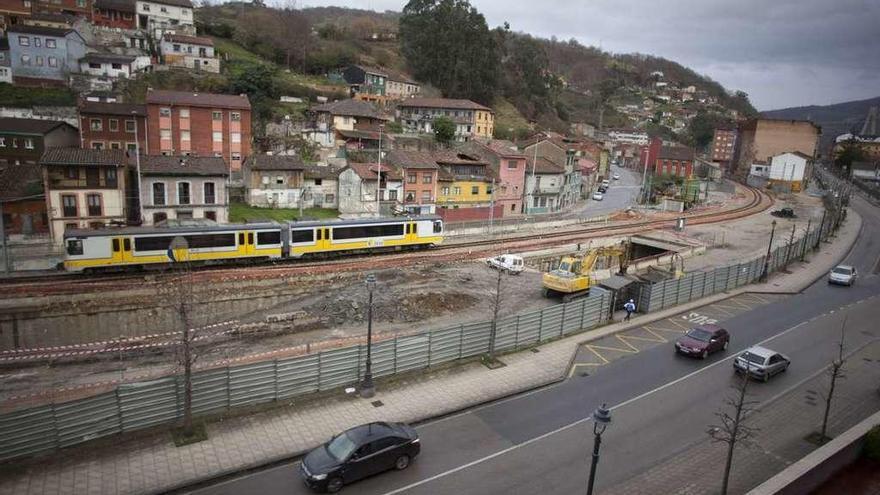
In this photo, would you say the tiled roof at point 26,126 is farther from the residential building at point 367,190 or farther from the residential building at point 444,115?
the residential building at point 444,115

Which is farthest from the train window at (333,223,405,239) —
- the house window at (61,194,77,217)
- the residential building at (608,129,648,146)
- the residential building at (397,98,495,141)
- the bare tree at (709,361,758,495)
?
the residential building at (608,129,648,146)

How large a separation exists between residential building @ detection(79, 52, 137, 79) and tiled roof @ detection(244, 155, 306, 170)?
29.8m

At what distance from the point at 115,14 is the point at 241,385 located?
92077mm

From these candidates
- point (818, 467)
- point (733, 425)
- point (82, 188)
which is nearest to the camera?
point (818, 467)

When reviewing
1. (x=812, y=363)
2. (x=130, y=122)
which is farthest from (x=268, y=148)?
(x=812, y=363)

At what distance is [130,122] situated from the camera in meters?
53.2

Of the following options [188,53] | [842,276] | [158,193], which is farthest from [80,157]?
[842,276]

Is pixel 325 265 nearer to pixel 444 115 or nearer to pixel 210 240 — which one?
pixel 210 240

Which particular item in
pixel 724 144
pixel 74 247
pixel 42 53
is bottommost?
pixel 74 247

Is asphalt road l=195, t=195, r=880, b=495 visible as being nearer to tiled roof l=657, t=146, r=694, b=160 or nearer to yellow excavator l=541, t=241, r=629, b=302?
yellow excavator l=541, t=241, r=629, b=302

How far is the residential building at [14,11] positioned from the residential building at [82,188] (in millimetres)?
53537

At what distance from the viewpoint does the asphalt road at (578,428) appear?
14.8m

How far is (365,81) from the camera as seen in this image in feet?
298

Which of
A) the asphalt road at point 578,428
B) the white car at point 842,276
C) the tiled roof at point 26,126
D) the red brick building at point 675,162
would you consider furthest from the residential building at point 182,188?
the red brick building at point 675,162
